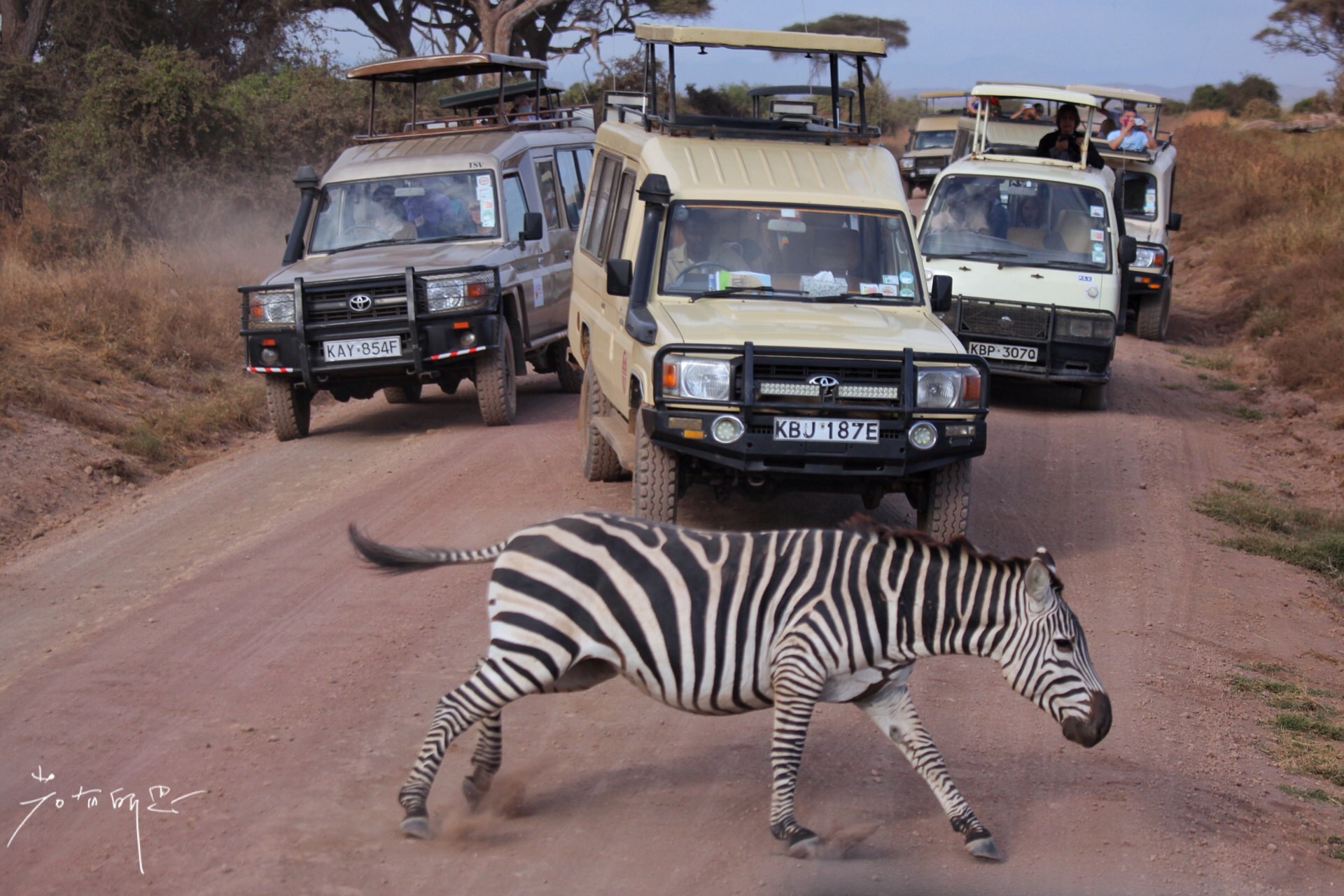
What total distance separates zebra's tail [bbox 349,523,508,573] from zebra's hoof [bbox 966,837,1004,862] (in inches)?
70.6

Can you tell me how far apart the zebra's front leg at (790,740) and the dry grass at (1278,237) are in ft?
35.4

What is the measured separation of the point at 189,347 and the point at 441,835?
9522 mm

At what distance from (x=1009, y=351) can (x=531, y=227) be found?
4326 millimetres

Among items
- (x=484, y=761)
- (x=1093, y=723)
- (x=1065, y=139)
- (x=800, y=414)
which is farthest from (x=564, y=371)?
(x=1093, y=723)

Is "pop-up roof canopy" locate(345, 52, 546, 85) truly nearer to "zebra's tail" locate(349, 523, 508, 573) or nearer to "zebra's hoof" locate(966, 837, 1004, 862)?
"zebra's tail" locate(349, 523, 508, 573)

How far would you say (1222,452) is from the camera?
429 inches

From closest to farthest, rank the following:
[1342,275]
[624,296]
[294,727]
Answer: [294,727] → [624,296] → [1342,275]

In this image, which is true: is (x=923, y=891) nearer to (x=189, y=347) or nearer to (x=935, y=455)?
(x=935, y=455)

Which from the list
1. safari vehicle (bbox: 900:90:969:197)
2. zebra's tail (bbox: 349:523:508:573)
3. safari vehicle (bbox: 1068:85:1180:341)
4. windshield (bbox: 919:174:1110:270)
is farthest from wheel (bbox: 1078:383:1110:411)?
safari vehicle (bbox: 900:90:969:197)

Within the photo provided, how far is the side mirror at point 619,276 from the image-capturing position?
23.4 ft

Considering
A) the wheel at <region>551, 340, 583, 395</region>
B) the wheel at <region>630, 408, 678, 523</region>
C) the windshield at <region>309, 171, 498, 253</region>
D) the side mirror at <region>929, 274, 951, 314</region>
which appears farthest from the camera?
the wheel at <region>551, 340, 583, 395</region>

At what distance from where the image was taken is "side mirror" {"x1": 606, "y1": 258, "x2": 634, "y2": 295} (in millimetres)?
7145

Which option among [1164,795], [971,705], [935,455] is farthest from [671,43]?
[1164,795]
